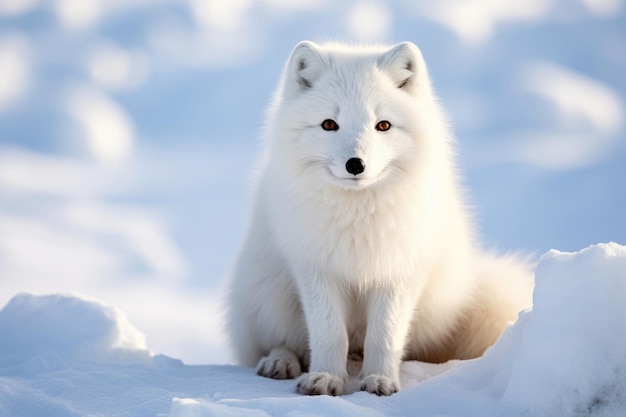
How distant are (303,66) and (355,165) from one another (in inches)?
33.8

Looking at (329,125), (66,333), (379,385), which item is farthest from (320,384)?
(66,333)

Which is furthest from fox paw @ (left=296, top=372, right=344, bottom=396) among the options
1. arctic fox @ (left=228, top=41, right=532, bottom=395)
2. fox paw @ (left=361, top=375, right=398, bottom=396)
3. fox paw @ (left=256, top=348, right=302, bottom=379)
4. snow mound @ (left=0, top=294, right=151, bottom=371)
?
snow mound @ (left=0, top=294, right=151, bottom=371)

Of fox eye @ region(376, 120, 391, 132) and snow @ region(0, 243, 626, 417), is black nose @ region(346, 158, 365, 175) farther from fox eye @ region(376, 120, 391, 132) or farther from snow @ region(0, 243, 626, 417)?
snow @ region(0, 243, 626, 417)

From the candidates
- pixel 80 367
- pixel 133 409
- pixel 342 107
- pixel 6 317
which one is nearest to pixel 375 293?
pixel 342 107

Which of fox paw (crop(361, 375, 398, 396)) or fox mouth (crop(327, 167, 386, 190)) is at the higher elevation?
fox mouth (crop(327, 167, 386, 190))

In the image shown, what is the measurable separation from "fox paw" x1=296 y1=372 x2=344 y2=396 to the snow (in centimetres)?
8

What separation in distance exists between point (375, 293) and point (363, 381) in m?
0.50

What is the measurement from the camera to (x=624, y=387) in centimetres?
277

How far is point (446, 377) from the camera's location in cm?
353

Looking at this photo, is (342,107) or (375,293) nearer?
(342,107)

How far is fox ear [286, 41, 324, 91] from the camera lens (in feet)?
13.3

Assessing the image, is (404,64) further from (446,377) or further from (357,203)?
(446,377)

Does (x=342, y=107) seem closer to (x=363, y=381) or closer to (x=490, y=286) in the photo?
(x=363, y=381)

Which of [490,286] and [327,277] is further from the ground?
[490,286]
